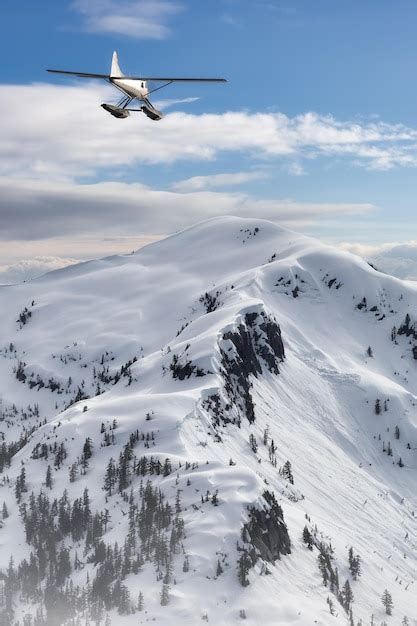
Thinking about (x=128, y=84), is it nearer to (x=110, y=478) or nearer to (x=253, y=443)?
(x=110, y=478)

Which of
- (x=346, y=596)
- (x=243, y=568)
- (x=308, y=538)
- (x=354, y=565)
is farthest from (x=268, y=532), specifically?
(x=354, y=565)

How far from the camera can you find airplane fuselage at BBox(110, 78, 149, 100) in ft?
171

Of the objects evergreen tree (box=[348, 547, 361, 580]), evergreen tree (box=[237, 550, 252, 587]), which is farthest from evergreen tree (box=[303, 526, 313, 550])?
evergreen tree (box=[237, 550, 252, 587])

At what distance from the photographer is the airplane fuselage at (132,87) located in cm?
5206

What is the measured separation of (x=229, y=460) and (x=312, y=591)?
49.0 metres

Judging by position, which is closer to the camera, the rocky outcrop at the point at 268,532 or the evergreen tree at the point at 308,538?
the rocky outcrop at the point at 268,532

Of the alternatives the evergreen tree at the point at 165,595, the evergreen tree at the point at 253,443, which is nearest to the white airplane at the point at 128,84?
the evergreen tree at the point at 165,595

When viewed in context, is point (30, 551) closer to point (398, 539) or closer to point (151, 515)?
point (151, 515)

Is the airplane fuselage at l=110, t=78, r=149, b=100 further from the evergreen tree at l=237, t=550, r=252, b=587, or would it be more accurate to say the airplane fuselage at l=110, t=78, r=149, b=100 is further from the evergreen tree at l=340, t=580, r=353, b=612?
the evergreen tree at l=340, t=580, r=353, b=612

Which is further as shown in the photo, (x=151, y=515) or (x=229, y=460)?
(x=229, y=460)

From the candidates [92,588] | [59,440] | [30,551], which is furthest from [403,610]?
[59,440]

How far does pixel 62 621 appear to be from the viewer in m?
95.1

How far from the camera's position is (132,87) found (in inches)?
2100

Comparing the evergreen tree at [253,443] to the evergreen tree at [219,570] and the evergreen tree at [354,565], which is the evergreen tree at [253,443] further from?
the evergreen tree at [219,570]
